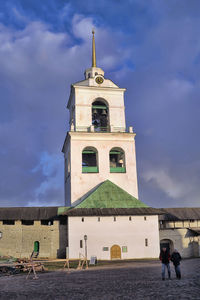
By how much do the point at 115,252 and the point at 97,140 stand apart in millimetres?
13062

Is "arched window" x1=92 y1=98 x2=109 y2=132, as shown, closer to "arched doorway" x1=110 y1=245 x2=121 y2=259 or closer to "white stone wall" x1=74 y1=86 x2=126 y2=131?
"white stone wall" x1=74 y1=86 x2=126 y2=131

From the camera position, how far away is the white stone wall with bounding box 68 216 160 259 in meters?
31.3

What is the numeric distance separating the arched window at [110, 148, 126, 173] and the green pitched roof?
8.34ft

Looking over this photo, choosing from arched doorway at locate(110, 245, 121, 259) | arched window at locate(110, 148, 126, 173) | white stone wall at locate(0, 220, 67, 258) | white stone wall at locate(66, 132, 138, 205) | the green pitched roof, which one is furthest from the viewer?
arched window at locate(110, 148, 126, 173)

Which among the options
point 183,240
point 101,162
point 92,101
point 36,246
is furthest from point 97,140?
point 183,240

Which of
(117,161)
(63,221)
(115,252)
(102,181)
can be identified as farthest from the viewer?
(117,161)

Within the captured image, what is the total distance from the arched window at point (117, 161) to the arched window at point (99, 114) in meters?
3.48

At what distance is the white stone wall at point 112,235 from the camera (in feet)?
103

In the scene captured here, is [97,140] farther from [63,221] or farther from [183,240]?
[183,240]

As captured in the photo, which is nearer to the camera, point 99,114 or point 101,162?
point 101,162

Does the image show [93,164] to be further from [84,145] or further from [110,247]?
[110,247]

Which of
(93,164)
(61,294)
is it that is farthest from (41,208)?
(61,294)

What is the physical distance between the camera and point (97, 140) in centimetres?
3834

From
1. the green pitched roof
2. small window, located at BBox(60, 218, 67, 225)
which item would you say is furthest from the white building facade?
small window, located at BBox(60, 218, 67, 225)
